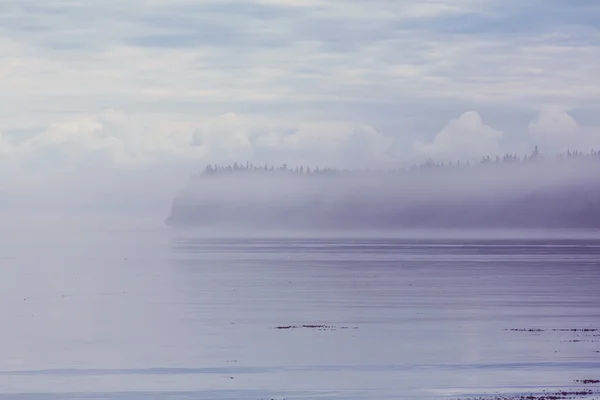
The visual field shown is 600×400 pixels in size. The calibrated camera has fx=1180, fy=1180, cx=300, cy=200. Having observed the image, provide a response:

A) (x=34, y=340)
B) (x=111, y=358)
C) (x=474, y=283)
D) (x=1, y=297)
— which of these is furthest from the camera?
(x=474, y=283)

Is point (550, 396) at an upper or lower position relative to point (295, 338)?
lower

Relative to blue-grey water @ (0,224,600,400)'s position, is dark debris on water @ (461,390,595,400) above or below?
below

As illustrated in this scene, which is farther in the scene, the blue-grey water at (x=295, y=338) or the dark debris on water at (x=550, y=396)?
the blue-grey water at (x=295, y=338)

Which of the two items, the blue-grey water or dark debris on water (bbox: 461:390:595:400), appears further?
the blue-grey water

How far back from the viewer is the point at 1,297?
67.8 m

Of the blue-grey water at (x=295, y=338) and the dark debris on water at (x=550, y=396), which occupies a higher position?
the blue-grey water at (x=295, y=338)

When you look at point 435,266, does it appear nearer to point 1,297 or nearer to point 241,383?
point 1,297

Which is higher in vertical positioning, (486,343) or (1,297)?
(1,297)

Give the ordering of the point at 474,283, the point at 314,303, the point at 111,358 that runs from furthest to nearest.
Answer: the point at 474,283 < the point at 314,303 < the point at 111,358

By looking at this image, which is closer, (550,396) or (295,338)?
(550,396)

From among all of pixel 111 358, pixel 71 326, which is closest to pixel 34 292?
pixel 71 326

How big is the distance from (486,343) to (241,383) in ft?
41.1

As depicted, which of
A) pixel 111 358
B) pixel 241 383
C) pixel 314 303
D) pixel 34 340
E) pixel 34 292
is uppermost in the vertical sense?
pixel 34 292

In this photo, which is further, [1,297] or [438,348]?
[1,297]
